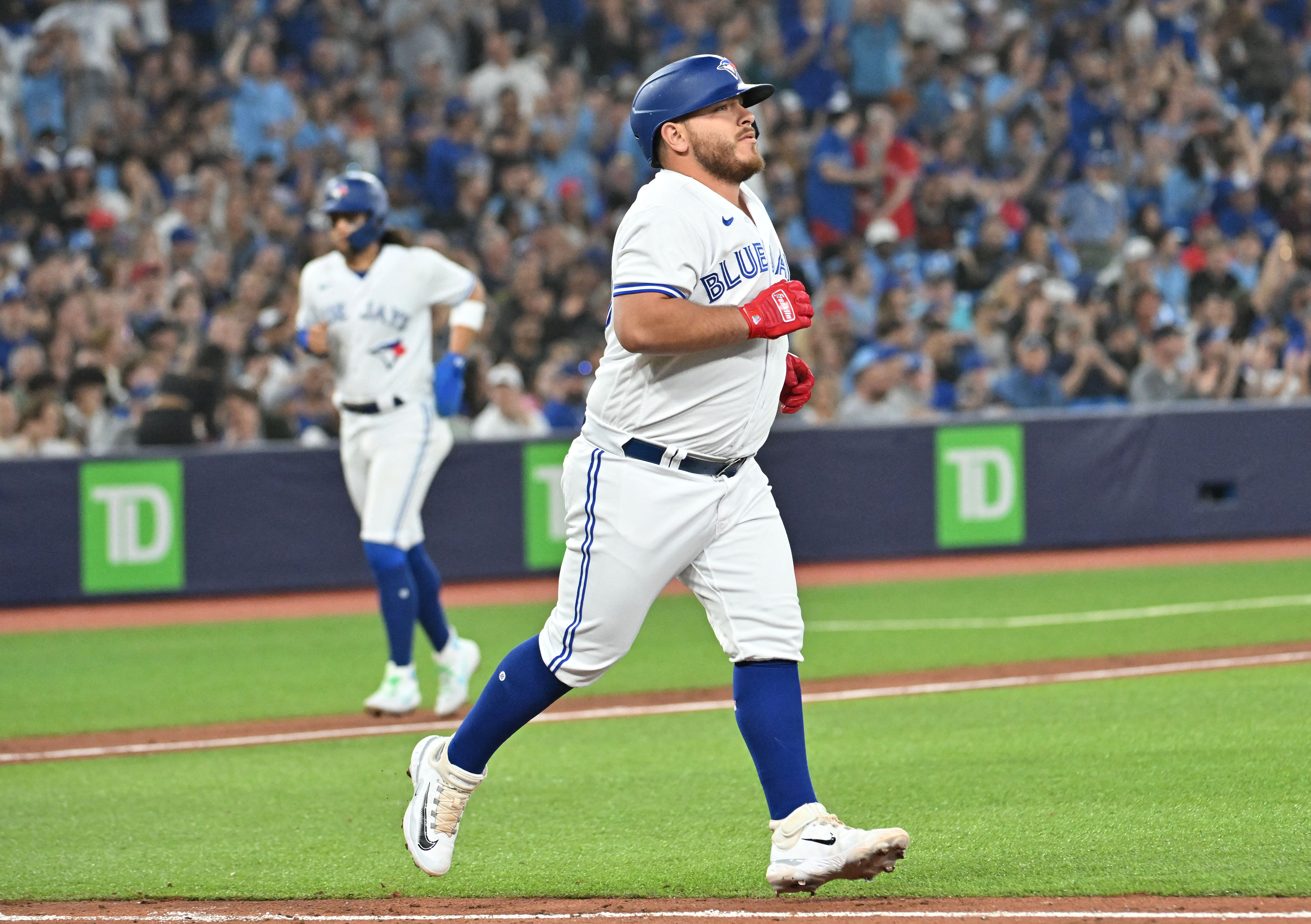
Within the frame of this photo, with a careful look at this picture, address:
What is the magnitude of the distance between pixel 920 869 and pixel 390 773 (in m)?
2.63

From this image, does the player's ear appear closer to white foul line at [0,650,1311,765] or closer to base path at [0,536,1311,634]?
white foul line at [0,650,1311,765]

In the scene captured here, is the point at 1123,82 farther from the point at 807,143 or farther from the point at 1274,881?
the point at 1274,881

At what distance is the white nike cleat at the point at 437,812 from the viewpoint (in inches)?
181

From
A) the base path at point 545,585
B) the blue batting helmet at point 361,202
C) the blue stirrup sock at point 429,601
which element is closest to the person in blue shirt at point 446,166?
the base path at point 545,585

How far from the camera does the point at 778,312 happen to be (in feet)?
13.9

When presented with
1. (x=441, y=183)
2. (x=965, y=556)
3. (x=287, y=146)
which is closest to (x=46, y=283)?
(x=287, y=146)

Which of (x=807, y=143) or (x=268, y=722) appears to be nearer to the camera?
(x=268, y=722)

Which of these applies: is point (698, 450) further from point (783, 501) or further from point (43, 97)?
point (43, 97)

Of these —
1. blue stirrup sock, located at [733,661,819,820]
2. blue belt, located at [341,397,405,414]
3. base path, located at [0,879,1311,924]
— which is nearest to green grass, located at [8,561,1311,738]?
blue belt, located at [341,397,405,414]

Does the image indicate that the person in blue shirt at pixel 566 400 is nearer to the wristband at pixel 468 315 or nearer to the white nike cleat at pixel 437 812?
the wristband at pixel 468 315

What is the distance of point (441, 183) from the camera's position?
16078 mm

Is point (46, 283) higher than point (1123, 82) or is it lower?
lower

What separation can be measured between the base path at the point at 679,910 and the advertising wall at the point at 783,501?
7780 millimetres

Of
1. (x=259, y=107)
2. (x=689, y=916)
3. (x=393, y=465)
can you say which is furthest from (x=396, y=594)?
(x=259, y=107)
